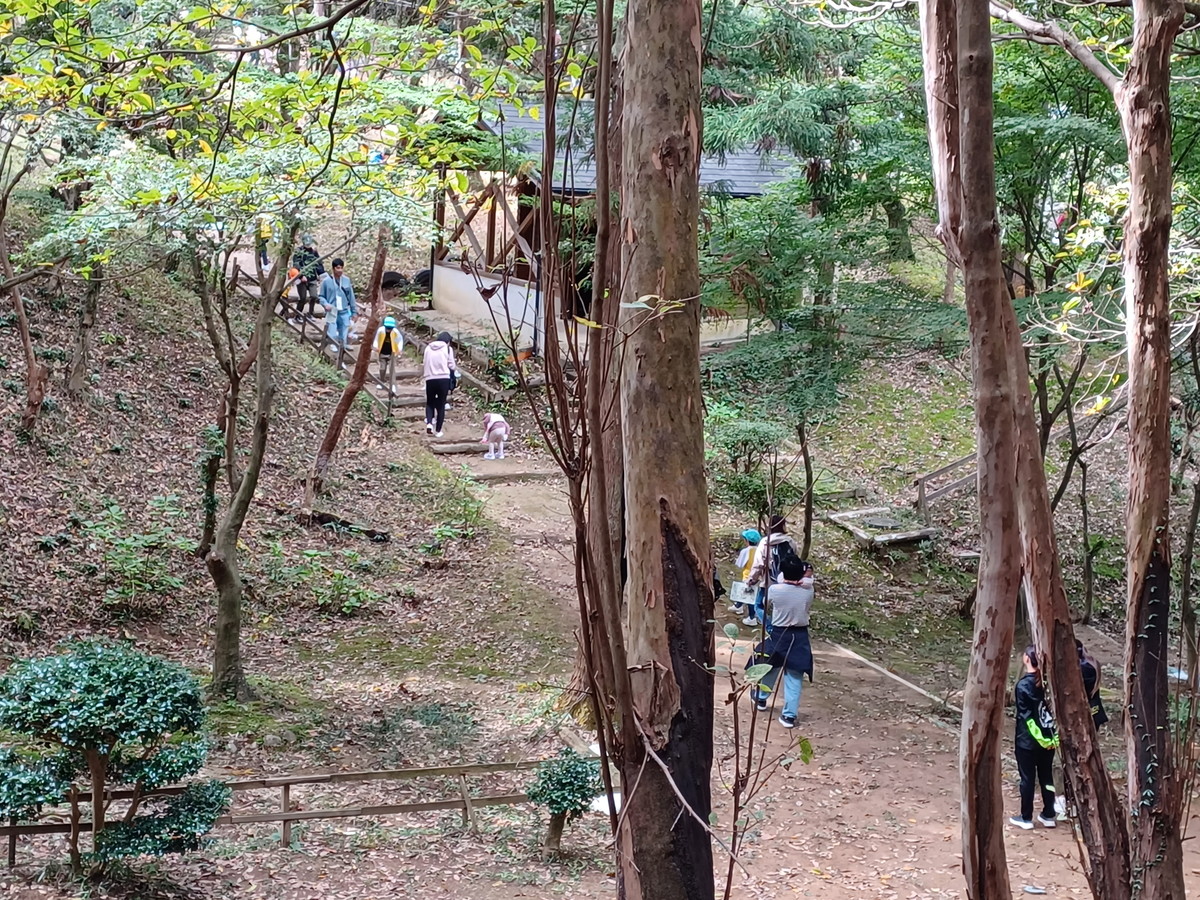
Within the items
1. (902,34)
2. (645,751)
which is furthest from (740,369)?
(645,751)

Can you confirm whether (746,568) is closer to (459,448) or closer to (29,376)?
(459,448)

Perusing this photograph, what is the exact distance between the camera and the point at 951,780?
8.77 metres

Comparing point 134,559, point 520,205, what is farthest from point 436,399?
point 134,559

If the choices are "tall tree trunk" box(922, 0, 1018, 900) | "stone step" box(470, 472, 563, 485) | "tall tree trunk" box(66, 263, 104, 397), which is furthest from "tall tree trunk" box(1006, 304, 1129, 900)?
"tall tree trunk" box(66, 263, 104, 397)

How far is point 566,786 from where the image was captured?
654cm

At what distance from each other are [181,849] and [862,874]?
14.0 ft

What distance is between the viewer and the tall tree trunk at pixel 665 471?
9.94 feet

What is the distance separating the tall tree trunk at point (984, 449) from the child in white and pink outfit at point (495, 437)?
42.3ft

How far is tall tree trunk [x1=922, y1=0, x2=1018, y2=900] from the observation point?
427 centimetres

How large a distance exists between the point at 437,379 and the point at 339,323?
3235mm

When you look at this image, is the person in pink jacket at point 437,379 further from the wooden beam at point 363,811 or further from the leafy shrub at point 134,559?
the wooden beam at point 363,811

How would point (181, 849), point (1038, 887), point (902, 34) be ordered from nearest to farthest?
point (181, 849) → point (1038, 887) → point (902, 34)

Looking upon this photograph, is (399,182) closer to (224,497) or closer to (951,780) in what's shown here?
(224,497)

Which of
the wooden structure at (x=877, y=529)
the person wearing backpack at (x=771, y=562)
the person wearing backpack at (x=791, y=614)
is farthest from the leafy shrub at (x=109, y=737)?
the wooden structure at (x=877, y=529)
